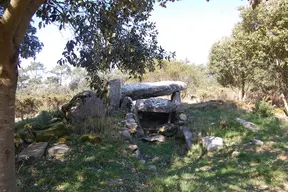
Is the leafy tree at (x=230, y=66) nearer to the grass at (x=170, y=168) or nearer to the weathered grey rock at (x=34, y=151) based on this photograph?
the grass at (x=170, y=168)

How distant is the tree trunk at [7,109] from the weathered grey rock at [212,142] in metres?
5.25

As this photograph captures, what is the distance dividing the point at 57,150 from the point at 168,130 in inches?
176

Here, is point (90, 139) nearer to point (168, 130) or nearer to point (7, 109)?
point (7, 109)

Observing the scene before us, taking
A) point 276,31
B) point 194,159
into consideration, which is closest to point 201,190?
point 194,159

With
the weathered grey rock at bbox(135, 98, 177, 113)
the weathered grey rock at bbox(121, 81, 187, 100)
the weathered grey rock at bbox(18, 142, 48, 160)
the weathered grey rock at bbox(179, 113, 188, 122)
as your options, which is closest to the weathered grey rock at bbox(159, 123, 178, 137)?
the weathered grey rock at bbox(179, 113, 188, 122)

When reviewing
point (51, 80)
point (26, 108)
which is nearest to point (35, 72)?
point (51, 80)

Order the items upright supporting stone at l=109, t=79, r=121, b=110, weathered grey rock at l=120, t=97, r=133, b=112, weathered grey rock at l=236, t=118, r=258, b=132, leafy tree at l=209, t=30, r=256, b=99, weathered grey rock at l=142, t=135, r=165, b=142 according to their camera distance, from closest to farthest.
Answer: weathered grey rock at l=236, t=118, r=258, b=132 < weathered grey rock at l=142, t=135, r=165, b=142 < upright supporting stone at l=109, t=79, r=121, b=110 < weathered grey rock at l=120, t=97, r=133, b=112 < leafy tree at l=209, t=30, r=256, b=99

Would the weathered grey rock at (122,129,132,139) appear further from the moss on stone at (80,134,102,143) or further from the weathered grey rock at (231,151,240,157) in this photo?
the weathered grey rock at (231,151,240,157)

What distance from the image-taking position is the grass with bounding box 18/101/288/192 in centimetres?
403

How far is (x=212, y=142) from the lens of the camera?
6887mm

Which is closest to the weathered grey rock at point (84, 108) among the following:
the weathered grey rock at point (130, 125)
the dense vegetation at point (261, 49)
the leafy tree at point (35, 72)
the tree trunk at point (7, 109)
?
the weathered grey rock at point (130, 125)

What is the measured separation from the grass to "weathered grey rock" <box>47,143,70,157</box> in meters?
0.16

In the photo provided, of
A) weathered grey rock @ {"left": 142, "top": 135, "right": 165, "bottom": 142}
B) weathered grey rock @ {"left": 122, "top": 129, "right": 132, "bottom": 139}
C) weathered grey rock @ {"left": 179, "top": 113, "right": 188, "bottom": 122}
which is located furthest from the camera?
Result: weathered grey rock @ {"left": 179, "top": 113, "right": 188, "bottom": 122}

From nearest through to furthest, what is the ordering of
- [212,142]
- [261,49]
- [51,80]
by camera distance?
[212,142] → [261,49] → [51,80]
